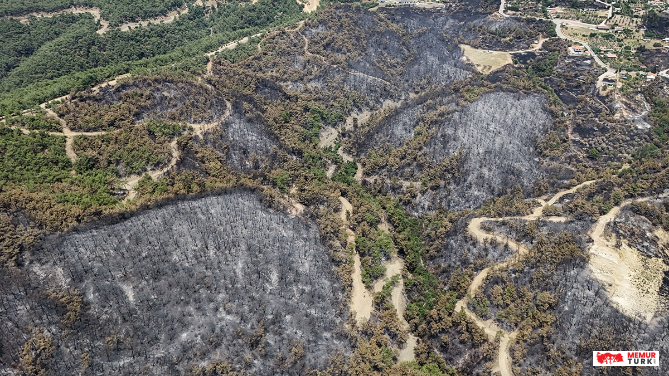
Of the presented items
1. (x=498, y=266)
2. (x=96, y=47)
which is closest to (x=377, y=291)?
(x=498, y=266)

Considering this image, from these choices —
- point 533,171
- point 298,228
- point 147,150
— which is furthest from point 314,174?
point 533,171

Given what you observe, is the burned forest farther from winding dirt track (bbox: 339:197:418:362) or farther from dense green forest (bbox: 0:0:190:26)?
dense green forest (bbox: 0:0:190:26)

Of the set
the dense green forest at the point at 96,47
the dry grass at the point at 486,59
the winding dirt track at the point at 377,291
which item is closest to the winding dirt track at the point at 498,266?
the winding dirt track at the point at 377,291

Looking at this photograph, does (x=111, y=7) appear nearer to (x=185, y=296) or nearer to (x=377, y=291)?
(x=185, y=296)

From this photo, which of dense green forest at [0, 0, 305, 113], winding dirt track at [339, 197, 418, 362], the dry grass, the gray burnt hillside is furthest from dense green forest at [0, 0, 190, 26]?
winding dirt track at [339, 197, 418, 362]

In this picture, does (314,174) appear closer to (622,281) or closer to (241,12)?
(622,281)

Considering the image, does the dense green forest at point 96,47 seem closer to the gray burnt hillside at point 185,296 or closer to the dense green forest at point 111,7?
the dense green forest at point 111,7
